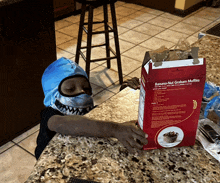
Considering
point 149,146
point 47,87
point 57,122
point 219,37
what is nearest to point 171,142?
point 149,146

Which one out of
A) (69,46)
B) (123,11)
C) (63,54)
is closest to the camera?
(63,54)

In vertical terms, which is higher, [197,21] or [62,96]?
[62,96]

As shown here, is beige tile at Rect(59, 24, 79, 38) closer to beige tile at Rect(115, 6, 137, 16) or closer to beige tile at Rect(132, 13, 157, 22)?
beige tile at Rect(115, 6, 137, 16)

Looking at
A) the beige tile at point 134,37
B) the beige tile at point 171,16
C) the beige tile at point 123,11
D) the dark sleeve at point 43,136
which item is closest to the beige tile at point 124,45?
the beige tile at point 134,37

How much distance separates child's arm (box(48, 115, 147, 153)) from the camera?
0.94m

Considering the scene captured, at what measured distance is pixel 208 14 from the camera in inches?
203

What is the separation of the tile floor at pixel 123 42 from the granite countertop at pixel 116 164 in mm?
1309

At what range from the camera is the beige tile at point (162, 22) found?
4.71 meters

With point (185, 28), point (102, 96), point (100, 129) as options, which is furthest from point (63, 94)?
point (185, 28)

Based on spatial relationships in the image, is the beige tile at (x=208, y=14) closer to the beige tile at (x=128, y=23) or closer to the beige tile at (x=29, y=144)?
the beige tile at (x=128, y=23)

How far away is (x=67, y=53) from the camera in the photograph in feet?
12.3

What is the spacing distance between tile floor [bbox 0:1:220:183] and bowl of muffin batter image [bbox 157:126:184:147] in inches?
58.3

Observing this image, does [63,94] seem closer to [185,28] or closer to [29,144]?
[29,144]

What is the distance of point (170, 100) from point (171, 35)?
368 centimetres
